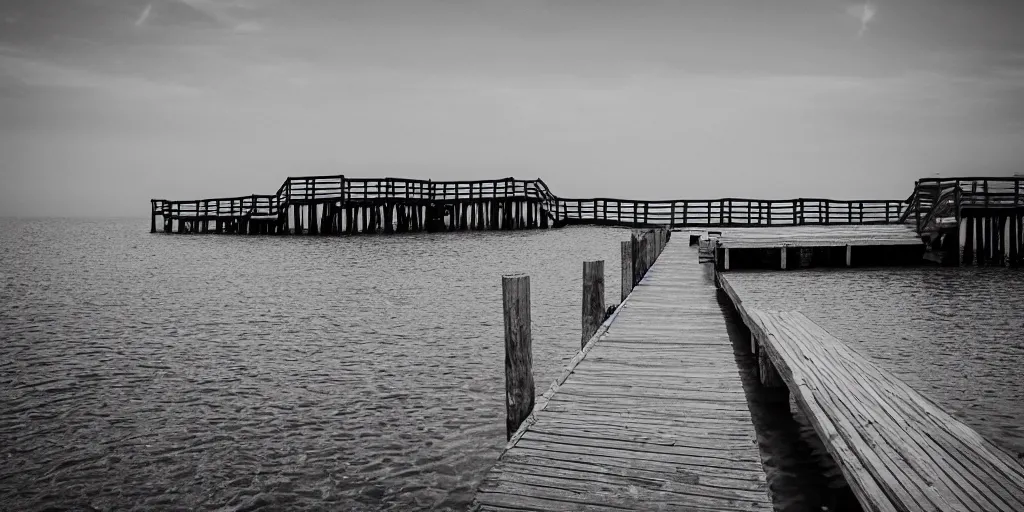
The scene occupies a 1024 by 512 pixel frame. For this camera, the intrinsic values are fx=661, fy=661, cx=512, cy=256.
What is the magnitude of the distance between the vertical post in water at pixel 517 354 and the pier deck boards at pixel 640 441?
249mm

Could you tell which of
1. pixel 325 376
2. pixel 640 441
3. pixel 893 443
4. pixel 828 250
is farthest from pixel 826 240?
pixel 893 443

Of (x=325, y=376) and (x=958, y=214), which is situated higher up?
(x=958, y=214)

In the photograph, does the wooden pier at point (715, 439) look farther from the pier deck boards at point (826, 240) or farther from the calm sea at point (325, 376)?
the pier deck boards at point (826, 240)

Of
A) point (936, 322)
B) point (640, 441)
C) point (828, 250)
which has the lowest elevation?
point (936, 322)

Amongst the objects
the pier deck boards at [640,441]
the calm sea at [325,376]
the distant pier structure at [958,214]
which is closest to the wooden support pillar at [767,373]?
the calm sea at [325,376]

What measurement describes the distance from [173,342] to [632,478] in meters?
10.1

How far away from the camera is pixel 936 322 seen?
38.4 ft

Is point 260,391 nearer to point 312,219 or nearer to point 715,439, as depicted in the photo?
point 715,439

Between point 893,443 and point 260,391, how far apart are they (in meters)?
6.98

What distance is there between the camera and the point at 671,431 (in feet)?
13.8

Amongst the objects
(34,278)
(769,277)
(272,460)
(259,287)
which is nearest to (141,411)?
(272,460)

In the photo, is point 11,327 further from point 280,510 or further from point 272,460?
point 280,510

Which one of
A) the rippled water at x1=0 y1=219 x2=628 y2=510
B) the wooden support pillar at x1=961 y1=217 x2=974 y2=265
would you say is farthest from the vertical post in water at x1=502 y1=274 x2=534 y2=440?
the wooden support pillar at x1=961 y1=217 x2=974 y2=265

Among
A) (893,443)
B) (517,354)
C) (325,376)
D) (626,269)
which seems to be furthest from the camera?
(626,269)
